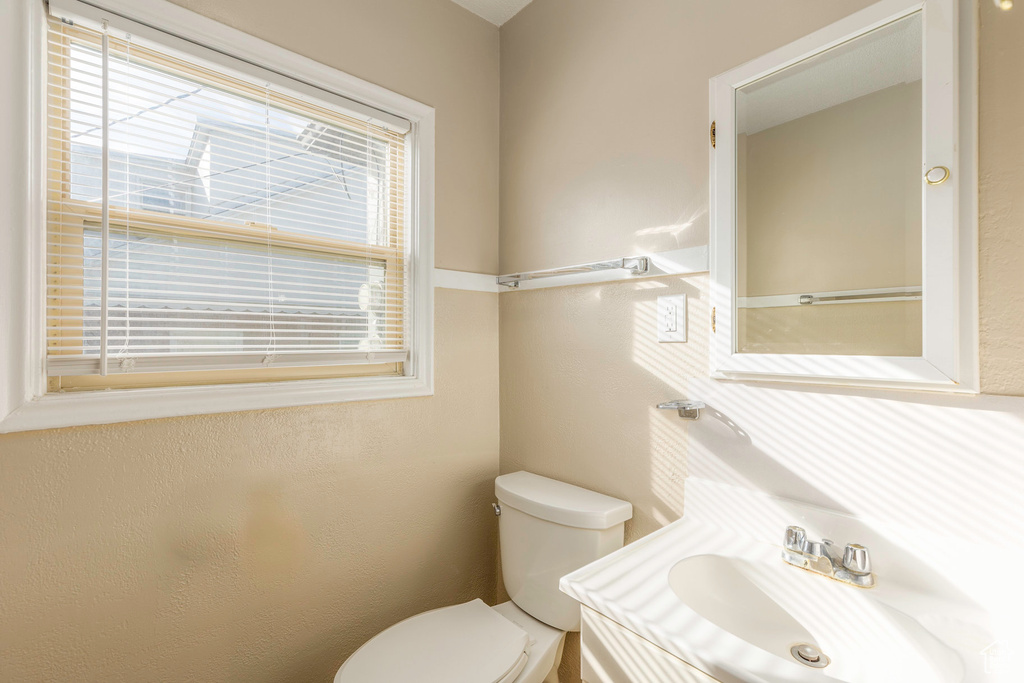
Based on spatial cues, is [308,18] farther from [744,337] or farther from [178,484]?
[744,337]

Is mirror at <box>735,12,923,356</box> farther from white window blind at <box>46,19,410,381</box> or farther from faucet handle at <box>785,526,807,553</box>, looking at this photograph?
white window blind at <box>46,19,410,381</box>

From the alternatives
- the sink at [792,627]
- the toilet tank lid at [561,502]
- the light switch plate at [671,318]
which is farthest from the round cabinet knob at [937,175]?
the toilet tank lid at [561,502]

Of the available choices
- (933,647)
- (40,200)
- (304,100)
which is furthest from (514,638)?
(304,100)

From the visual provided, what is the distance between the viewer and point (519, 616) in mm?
1448

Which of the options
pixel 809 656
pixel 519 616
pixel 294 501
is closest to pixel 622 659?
pixel 809 656

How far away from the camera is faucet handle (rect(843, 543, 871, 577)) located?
91 centimetres

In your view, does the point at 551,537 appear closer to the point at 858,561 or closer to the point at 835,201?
the point at 858,561

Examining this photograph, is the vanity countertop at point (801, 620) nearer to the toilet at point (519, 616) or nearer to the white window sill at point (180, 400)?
the toilet at point (519, 616)

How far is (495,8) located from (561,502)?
67.9 inches

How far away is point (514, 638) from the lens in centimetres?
128

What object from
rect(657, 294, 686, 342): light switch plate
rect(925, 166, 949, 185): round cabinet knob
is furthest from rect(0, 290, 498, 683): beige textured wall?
rect(925, 166, 949, 185): round cabinet knob

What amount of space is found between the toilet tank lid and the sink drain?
19.6 inches

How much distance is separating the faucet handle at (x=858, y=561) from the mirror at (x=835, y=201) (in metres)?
0.38

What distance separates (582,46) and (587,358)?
1001mm
